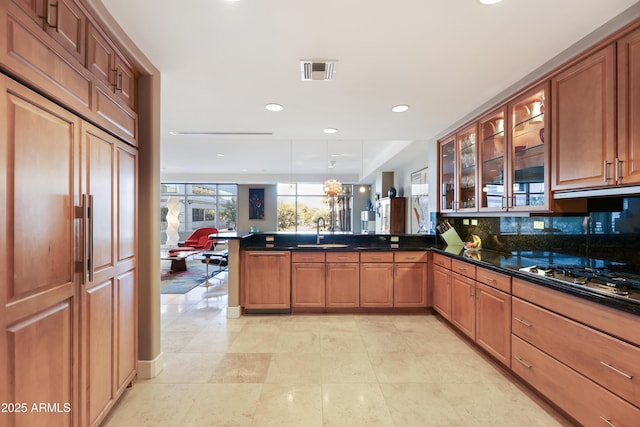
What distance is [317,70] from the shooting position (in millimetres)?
2229

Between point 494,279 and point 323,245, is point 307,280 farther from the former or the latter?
point 494,279

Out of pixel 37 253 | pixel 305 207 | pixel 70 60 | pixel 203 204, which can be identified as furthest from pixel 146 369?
pixel 203 204

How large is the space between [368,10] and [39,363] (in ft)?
7.62

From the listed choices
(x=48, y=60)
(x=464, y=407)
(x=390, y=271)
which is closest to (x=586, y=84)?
(x=464, y=407)

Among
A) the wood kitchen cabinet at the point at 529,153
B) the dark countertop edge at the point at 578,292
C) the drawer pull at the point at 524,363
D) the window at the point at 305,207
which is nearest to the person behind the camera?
the dark countertop edge at the point at 578,292

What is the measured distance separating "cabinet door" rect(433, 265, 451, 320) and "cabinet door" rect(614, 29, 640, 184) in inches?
75.4

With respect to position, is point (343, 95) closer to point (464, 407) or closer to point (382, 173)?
point (464, 407)

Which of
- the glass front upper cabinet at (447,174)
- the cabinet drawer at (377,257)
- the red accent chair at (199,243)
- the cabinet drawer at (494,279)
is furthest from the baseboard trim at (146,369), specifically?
the red accent chair at (199,243)

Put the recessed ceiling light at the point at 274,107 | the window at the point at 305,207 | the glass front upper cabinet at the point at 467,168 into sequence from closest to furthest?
the recessed ceiling light at the point at 274,107
the glass front upper cabinet at the point at 467,168
the window at the point at 305,207

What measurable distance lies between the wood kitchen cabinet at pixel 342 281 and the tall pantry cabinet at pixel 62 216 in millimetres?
2329

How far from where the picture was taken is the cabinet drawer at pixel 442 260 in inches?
131

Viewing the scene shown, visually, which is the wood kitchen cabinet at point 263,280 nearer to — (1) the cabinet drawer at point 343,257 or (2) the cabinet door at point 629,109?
(1) the cabinet drawer at point 343,257

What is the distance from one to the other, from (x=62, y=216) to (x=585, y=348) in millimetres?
2850

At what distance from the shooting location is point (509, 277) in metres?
2.29
